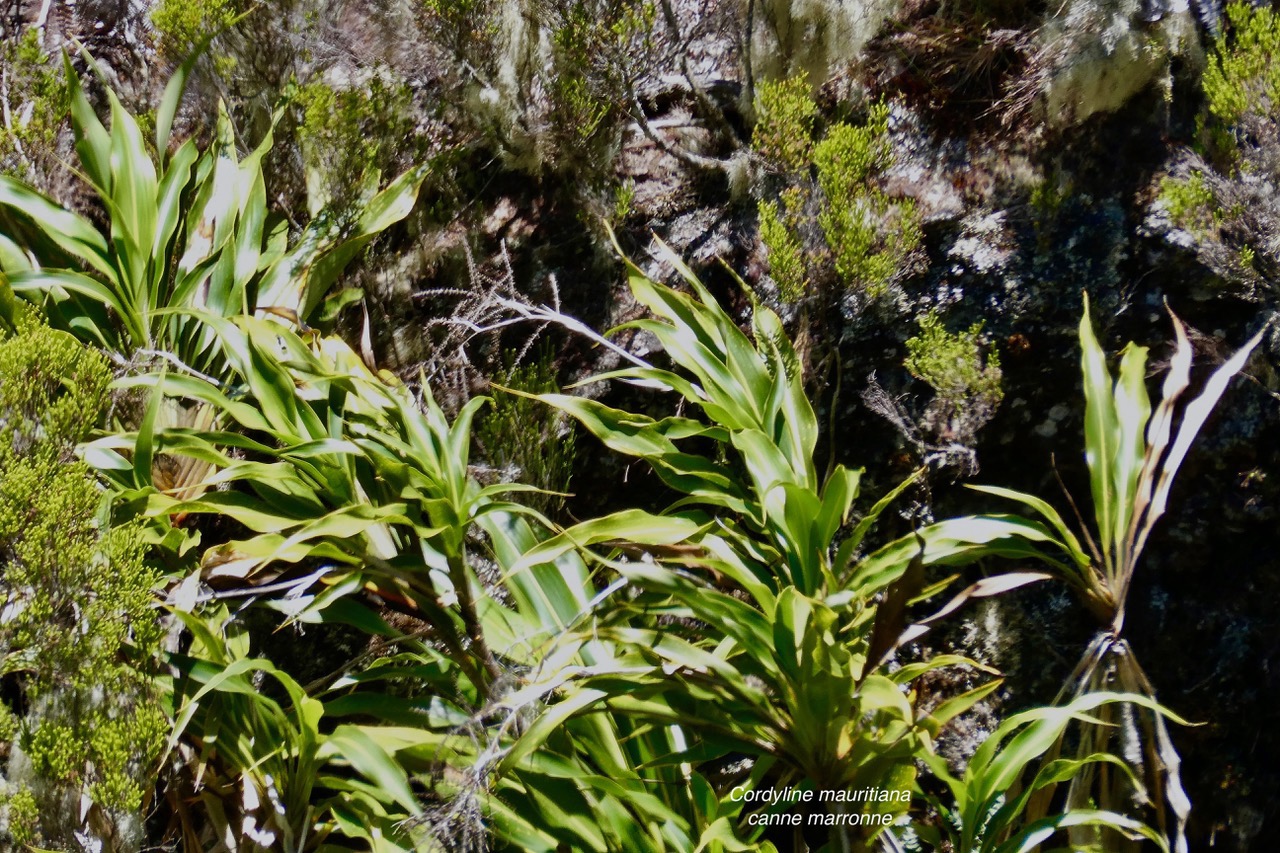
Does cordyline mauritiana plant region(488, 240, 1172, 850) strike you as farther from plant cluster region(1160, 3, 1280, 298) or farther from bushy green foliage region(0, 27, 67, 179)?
bushy green foliage region(0, 27, 67, 179)

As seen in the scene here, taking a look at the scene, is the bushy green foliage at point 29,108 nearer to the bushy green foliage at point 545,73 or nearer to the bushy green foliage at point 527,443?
the bushy green foliage at point 545,73

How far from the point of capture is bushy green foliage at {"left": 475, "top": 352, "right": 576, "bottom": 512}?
8.73 feet

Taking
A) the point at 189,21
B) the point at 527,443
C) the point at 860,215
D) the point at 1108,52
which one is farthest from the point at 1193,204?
the point at 189,21

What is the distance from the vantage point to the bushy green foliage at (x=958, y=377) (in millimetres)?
2365

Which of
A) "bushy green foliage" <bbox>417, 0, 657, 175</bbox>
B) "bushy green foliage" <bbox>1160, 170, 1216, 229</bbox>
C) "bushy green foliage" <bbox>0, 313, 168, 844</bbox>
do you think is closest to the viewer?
"bushy green foliage" <bbox>0, 313, 168, 844</bbox>

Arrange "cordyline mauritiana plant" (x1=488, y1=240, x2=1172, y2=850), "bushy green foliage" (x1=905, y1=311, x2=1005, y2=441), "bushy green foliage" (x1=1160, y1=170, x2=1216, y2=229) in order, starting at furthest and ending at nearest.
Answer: "bushy green foliage" (x1=905, y1=311, x2=1005, y2=441)
"bushy green foliage" (x1=1160, y1=170, x2=1216, y2=229)
"cordyline mauritiana plant" (x1=488, y1=240, x2=1172, y2=850)

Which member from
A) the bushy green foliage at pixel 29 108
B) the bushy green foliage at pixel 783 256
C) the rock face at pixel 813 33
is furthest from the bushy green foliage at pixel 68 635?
the rock face at pixel 813 33

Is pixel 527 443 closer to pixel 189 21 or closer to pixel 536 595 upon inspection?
pixel 536 595

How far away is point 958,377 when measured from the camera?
7.77ft

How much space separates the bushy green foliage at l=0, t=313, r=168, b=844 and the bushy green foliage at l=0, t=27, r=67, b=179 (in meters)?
1.20

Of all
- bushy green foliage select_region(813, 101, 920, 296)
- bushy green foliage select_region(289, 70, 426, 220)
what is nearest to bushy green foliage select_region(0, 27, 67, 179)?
bushy green foliage select_region(289, 70, 426, 220)

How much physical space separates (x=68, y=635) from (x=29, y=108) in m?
1.93

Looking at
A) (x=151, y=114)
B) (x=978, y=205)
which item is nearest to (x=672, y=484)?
(x=978, y=205)

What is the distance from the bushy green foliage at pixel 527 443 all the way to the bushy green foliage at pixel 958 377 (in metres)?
0.90
